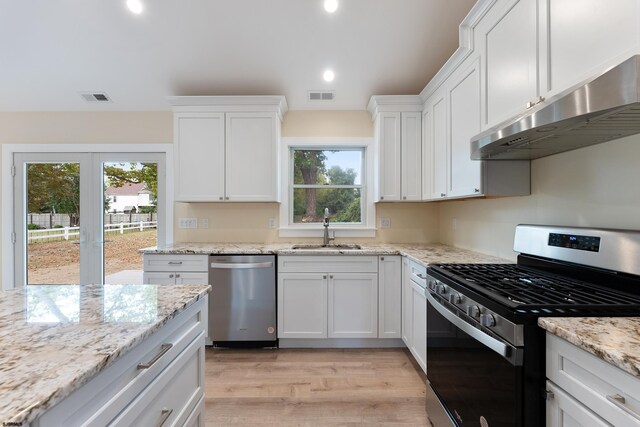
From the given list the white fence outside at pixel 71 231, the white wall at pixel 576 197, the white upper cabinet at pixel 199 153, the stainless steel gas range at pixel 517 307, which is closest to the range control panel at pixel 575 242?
the stainless steel gas range at pixel 517 307

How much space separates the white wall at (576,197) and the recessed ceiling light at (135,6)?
10.4 ft

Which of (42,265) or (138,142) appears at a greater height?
(138,142)

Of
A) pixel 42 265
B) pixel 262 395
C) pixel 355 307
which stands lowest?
pixel 262 395

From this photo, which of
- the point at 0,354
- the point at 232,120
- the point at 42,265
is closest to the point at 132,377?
the point at 0,354

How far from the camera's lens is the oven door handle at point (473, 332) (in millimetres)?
1097

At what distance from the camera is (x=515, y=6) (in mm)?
1581

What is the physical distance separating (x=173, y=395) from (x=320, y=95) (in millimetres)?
2913

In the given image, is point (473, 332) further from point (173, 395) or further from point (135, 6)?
point (135, 6)

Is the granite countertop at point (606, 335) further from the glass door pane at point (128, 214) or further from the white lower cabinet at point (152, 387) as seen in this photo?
the glass door pane at point (128, 214)

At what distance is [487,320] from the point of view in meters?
1.19

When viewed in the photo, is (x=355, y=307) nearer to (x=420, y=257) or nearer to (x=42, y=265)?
(x=420, y=257)

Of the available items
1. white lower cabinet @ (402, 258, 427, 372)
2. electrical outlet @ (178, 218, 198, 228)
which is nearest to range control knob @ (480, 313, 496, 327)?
white lower cabinet @ (402, 258, 427, 372)

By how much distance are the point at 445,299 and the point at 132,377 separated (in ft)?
4.60

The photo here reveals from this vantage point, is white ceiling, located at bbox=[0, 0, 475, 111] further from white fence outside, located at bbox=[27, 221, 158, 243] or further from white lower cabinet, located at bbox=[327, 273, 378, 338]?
white lower cabinet, located at bbox=[327, 273, 378, 338]
